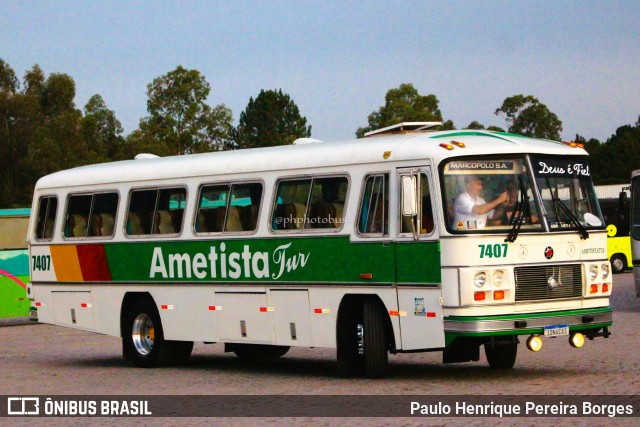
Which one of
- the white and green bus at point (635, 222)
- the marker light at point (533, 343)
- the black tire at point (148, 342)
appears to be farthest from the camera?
the white and green bus at point (635, 222)

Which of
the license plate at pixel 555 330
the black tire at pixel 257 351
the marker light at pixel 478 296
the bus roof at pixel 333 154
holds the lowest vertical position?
the black tire at pixel 257 351

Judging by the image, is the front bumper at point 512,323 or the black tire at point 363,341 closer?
the front bumper at point 512,323

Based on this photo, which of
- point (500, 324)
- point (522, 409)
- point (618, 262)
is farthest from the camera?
point (618, 262)

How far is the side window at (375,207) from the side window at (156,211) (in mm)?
3767

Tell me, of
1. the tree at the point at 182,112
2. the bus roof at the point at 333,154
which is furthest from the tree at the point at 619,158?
the bus roof at the point at 333,154

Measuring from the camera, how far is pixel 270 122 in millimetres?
115438

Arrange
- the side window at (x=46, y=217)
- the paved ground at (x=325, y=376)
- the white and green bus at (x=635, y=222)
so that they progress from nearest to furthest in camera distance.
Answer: the paved ground at (x=325, y=376)
the side window at (x=46, y=217)
the white and green bus at (x=635, y=222)

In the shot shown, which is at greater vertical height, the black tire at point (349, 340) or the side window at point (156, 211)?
the side window at point (156, 211)

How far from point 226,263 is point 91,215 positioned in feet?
11.9

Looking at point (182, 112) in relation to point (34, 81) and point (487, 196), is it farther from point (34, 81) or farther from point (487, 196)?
point (487, 196)

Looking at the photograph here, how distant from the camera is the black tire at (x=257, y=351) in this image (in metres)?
19.5

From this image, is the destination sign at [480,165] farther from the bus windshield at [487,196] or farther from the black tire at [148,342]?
the black tire at [148,342]

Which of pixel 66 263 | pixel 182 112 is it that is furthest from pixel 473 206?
pixel 182 112

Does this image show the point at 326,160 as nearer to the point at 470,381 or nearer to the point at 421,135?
the point at 421,135
